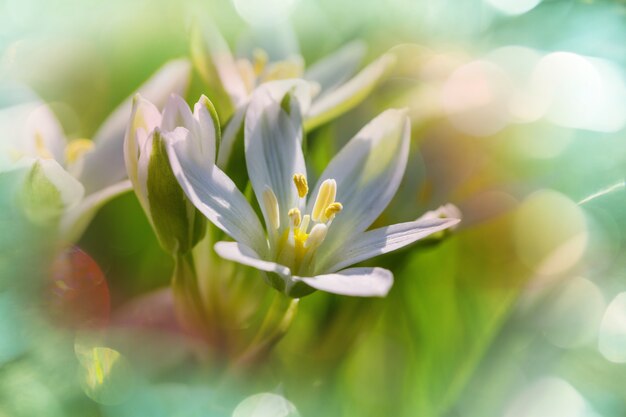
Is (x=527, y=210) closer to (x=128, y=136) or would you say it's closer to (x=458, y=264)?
(x=458, y=264)

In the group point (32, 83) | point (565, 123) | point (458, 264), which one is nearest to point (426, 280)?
point (458, 264)

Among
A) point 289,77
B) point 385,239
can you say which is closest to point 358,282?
point 385,239

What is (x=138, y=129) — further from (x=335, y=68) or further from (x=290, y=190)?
(x=335, y=68)

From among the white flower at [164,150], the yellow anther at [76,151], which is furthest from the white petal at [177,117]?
the yellow anther at [76,151]

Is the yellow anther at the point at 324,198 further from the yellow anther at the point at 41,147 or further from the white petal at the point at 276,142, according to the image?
the yellow anther at the point at 41,147

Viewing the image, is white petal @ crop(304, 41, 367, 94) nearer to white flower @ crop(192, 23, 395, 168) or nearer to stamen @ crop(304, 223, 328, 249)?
white flower @ crop(192, 23, 395, 168)

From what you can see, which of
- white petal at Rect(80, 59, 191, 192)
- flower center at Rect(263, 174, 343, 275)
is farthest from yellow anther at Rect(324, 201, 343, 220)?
white petal at Rect(80, 59, 191, 192)
